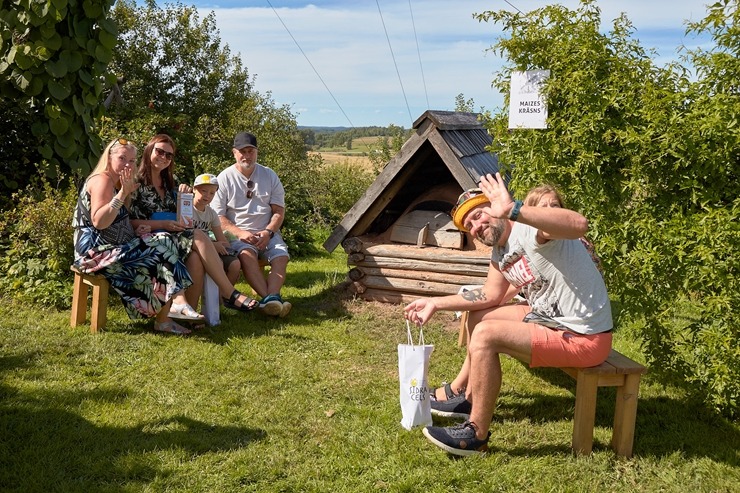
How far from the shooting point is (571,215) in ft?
11.0

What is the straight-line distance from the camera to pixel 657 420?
4.38m

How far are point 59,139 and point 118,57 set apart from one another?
10482 mm

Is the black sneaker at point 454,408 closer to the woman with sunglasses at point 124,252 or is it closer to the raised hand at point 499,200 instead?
the raised hand at point 499,200

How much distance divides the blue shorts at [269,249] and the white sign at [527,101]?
2.85 meters

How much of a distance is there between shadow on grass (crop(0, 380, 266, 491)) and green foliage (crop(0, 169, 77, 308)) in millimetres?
1971

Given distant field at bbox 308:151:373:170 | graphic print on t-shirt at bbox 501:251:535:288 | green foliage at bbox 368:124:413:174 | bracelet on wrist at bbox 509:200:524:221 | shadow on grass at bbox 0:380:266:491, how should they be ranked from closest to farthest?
1. bracelet on wrist at bbox 509:200:524:221
2. shadow on grass at bbox 0:380:266:491
3. graphic print on t-shirt at bbox 501:251:535:288
4. green foliage at bbox 368:124:413:174
5. distant field at bbox 308:151:373:170

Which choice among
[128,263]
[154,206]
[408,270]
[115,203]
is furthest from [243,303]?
[408,270]

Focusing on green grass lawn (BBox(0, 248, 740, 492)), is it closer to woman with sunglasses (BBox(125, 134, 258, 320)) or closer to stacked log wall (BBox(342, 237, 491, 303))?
woman with sunglasses (BBox(125, 134, 258, 320))

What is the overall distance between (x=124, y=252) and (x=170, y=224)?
1.69 feet

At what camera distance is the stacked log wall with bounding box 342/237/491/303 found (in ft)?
22.1

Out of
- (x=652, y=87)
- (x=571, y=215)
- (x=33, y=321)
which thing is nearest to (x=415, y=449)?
(x=571, y=215)

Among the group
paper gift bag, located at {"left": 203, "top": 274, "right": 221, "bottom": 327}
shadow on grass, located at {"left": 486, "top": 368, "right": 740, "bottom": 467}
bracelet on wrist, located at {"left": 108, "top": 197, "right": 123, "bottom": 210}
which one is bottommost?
shadow on grass, located at {"left": 486, "top": 368, "right": 740, "bottom": 467}

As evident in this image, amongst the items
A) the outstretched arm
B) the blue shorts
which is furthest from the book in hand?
the outstretched arm

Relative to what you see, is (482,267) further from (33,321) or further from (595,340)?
(33,321)
